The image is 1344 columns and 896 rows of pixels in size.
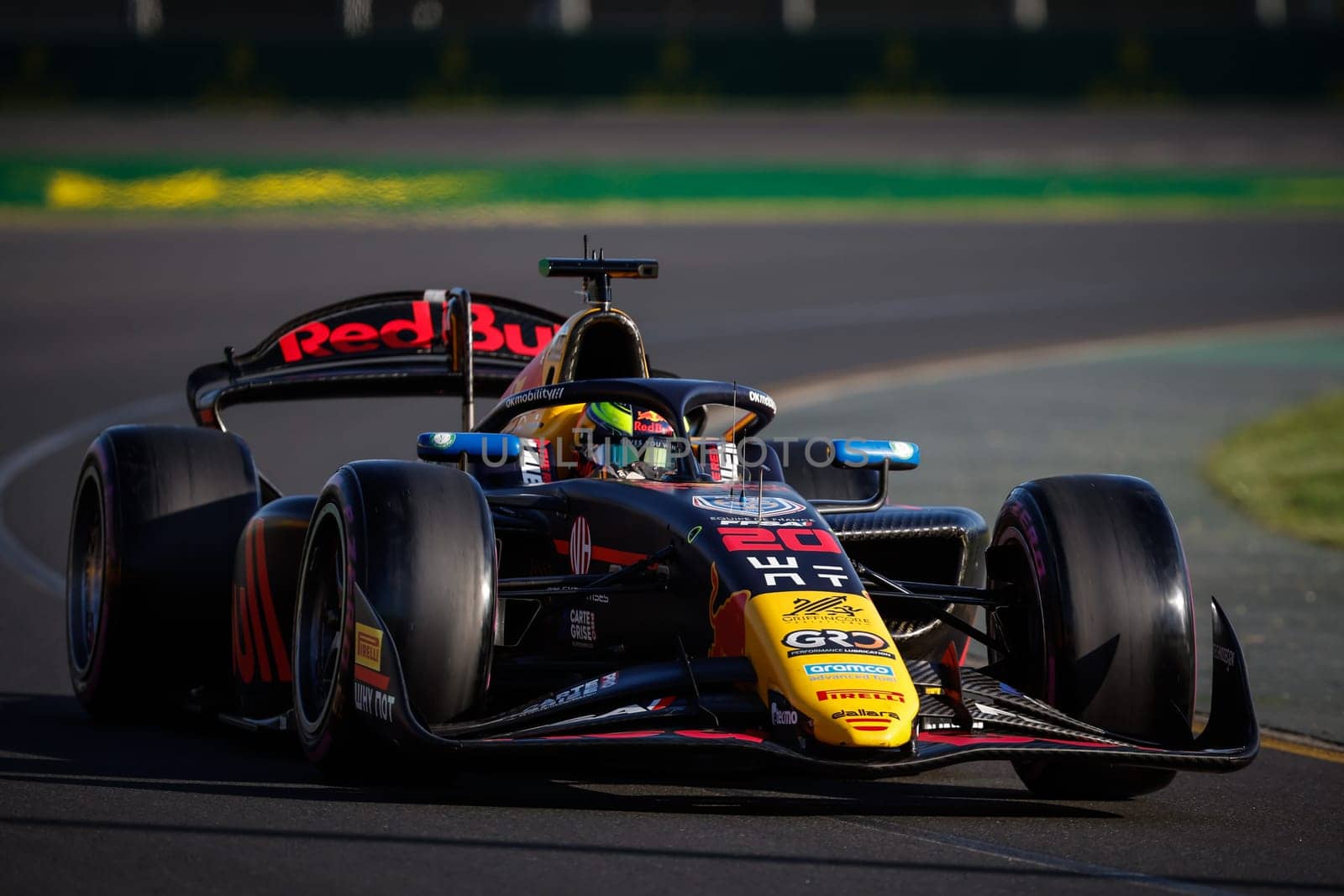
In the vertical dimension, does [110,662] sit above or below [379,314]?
below

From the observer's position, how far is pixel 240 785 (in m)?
7.11

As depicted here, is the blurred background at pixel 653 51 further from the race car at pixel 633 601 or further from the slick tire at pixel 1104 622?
the slick tire at pixel 1104 622

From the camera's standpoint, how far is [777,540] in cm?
709

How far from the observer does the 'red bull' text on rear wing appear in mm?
10117

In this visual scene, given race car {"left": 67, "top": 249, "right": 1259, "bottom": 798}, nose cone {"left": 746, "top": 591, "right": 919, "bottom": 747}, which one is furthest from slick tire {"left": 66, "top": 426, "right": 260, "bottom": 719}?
nose cone {"left": 746, "top": 591, "right": 919, "bottom": 747}

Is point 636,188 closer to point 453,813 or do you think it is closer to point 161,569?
point 161,569

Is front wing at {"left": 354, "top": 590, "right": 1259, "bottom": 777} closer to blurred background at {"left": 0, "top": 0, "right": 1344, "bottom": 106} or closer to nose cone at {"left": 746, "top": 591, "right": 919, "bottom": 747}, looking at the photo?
nose cone at {"left": 746, "top": 591, "right": 919, "bottom": 747}

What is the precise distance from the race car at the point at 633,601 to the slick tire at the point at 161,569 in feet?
0.04

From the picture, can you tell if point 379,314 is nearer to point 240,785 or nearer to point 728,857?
point 240,785

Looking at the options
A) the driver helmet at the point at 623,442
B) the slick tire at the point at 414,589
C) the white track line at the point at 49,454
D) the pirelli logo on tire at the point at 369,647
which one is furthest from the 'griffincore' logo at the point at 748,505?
the white track line at the point at 49,454

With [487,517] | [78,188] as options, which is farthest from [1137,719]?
Result: [78,188]

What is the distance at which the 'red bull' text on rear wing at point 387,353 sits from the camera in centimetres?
1012

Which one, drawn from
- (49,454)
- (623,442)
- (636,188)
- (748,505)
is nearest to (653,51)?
(636,188)

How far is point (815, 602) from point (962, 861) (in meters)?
0.98
